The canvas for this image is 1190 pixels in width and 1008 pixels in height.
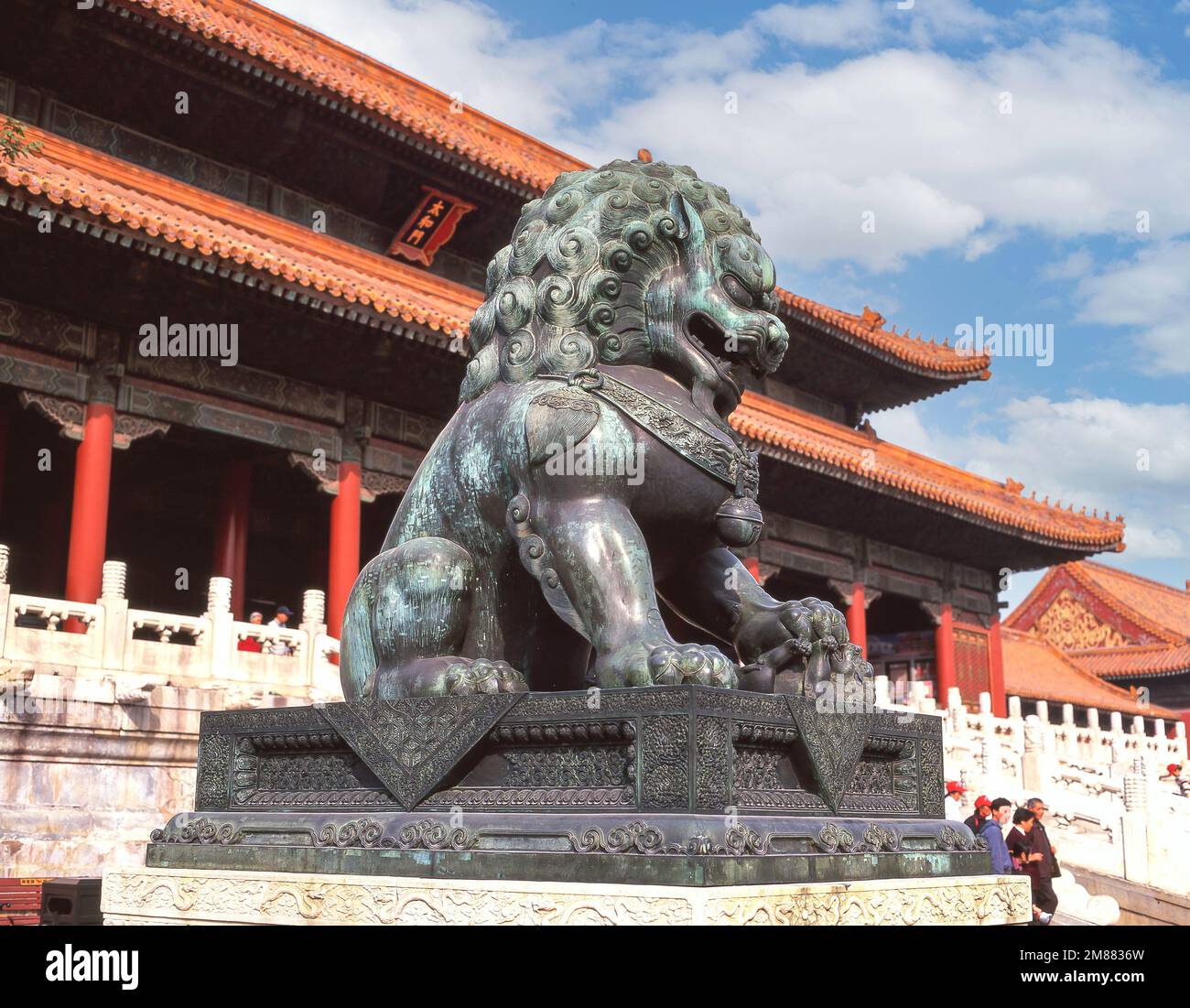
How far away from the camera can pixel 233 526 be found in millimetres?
12875

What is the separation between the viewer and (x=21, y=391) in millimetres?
10719

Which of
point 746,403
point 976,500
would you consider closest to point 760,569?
point 746,403

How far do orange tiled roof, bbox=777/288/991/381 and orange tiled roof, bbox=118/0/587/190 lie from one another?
4391 millimetres

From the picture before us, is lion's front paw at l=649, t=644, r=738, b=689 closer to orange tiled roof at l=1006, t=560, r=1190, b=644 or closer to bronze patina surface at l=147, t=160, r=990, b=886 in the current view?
bronze patina surface at l=147, t=160, r=990, b=886

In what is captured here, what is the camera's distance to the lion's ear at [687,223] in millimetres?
3117

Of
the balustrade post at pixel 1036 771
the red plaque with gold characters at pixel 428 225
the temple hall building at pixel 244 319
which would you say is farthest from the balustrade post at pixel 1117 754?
the red plaque with gold characters at pixel 428 225

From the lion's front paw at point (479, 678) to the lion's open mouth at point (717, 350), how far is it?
0.89 meters

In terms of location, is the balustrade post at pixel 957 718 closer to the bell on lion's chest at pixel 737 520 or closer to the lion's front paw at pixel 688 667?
the bell on lion's chest at pixel 737 520

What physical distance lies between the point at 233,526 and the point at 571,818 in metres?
11.1

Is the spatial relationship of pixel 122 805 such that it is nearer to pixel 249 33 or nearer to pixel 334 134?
pixel 334 134

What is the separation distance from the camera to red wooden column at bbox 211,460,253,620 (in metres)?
12.7

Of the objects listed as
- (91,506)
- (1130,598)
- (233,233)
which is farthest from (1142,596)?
(91,506)

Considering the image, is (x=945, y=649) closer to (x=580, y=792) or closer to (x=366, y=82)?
(x=366, y=82)

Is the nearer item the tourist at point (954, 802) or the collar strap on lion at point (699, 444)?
the collar strap on lion at point (699, 444)
